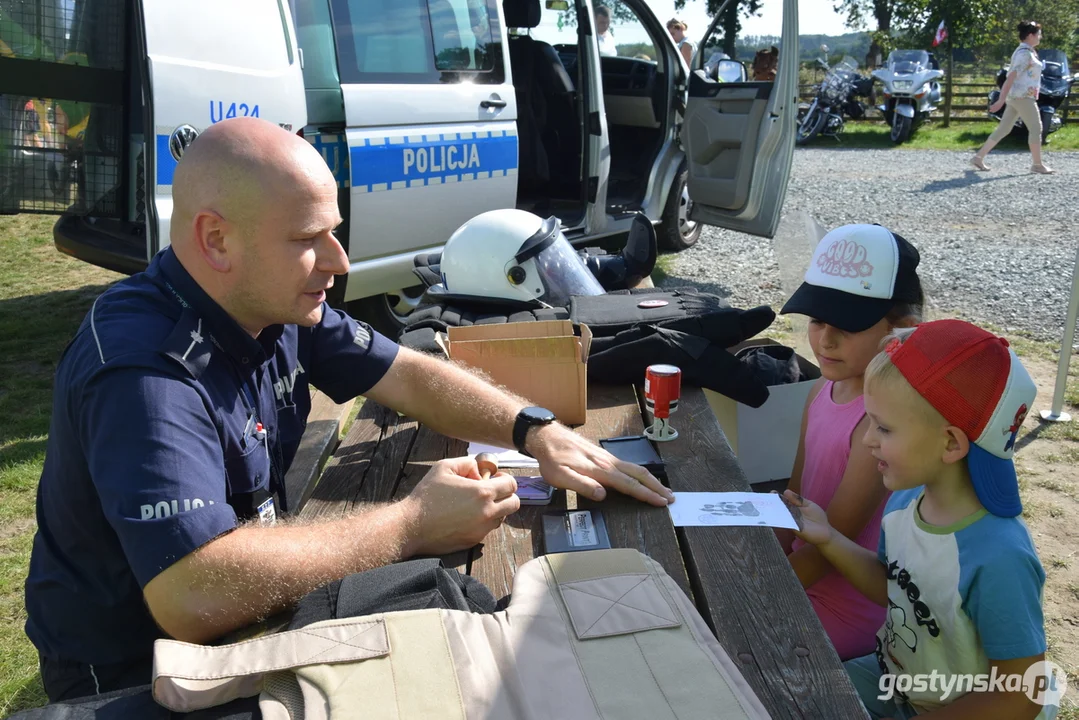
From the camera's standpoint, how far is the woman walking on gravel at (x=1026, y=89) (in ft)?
40.8

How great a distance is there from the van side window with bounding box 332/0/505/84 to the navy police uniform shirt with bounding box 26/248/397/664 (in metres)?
3.21

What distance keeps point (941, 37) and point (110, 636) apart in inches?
1021

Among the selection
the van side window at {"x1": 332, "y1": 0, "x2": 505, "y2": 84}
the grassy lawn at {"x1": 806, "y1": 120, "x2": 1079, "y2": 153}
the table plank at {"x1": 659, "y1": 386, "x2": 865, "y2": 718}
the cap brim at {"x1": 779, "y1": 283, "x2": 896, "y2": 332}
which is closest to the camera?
the table plank at {"x1": 659, "y1": 386, "x2": 865, "y2": 718}

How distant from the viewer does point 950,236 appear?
9547 millimetres

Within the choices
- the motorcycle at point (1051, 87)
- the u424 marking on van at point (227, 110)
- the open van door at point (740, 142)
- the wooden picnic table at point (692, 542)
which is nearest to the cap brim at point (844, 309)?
the wooden picnic table at point (692, 542)

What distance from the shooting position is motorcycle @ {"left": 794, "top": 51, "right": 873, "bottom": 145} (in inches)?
770

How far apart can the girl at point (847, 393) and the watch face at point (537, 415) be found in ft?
2.52

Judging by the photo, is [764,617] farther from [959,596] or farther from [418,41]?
[418,41]

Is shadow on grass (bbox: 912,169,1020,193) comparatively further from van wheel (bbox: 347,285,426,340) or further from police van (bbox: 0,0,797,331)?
van wheel (bbox: 347,285,426,340)

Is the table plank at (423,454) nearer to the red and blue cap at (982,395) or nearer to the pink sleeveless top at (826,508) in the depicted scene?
the pink sleeveless top at (826,508)

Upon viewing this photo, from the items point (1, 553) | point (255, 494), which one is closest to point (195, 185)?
point (255, 494)

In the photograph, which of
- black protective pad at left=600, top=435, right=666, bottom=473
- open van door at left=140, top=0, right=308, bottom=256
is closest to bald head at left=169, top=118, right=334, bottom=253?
black protective pad at left=600, top=435, right=666, bottom=473

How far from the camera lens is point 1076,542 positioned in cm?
360

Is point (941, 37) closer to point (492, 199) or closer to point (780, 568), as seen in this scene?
point (492, 199)
